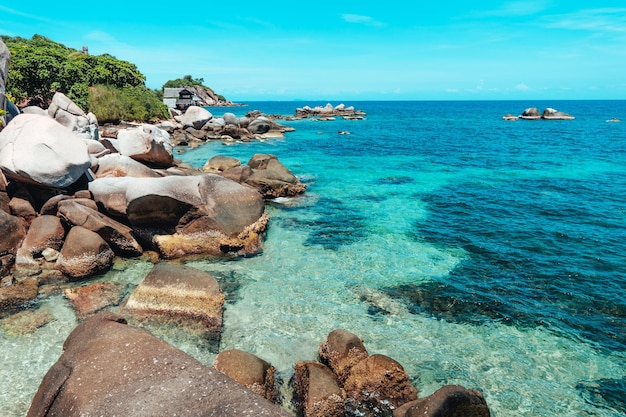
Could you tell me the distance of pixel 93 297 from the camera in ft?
44.6

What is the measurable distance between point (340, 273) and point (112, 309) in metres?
8.40

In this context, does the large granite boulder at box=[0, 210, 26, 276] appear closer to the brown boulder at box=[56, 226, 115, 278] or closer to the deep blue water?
the brown boulder at box=[56, 226, 115, 278]

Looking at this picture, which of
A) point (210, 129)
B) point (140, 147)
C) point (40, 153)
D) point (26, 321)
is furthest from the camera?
point (210, 129)

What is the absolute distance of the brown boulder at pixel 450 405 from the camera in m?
7.96

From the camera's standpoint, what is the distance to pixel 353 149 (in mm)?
53219

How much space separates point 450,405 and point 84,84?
53686 mm

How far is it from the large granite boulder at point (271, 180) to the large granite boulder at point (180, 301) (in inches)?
535

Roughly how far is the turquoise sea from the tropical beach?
8cm

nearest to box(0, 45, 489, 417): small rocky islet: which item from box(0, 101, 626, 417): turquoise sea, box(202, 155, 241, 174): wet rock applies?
box(0, 101, 626, 417): turquoise sea

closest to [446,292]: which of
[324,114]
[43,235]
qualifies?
[43,235]

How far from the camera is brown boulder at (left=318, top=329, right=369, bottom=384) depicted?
10.0 m

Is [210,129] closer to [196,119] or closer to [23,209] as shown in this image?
[196,119]

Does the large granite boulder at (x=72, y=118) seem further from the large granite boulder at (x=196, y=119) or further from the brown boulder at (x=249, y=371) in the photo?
the large granite boulder at (x=196, y=119)

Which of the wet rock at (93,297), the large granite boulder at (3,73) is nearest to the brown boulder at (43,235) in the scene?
the wet rock at (93,297)
